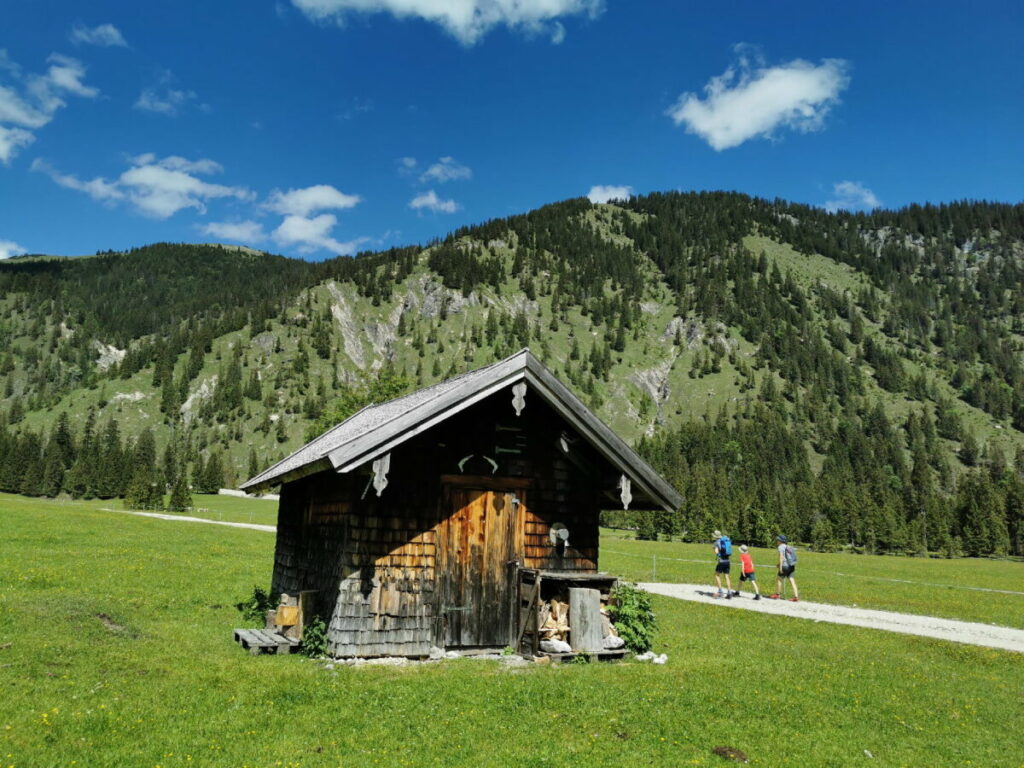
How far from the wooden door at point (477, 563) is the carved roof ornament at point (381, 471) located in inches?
99.0

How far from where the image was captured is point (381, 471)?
40.4ft

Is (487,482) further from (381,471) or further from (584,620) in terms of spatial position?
(584,620)

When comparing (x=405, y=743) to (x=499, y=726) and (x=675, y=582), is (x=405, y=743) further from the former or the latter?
(x=675, y=582)

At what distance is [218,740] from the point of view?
8469 millimetres

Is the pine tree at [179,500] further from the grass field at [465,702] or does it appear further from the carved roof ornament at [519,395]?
the carved roof ornament at [519,395]

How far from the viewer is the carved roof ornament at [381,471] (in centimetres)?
1211

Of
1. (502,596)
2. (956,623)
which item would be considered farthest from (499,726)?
(956,623)

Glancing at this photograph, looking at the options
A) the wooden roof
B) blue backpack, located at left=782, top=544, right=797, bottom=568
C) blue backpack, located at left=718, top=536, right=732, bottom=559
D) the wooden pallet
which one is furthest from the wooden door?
blue backpack, located at left=782, top=544, right=797, bottom=568

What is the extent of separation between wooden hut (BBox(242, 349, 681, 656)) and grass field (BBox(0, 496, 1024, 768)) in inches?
45.4

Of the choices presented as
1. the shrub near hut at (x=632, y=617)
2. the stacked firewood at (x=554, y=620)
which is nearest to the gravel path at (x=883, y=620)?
the shrub near hut at (x=632, y=617)

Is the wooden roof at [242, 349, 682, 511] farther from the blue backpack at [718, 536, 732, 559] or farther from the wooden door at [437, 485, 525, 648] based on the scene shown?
the blue backpack at [718, 536, 732, 559]

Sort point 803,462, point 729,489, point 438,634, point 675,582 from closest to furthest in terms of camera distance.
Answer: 1. point 438,634
2. point 675,582
3. point 729,489
4. point 803,462

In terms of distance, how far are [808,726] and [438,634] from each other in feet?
23.8

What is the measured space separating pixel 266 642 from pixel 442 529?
4.20 m
